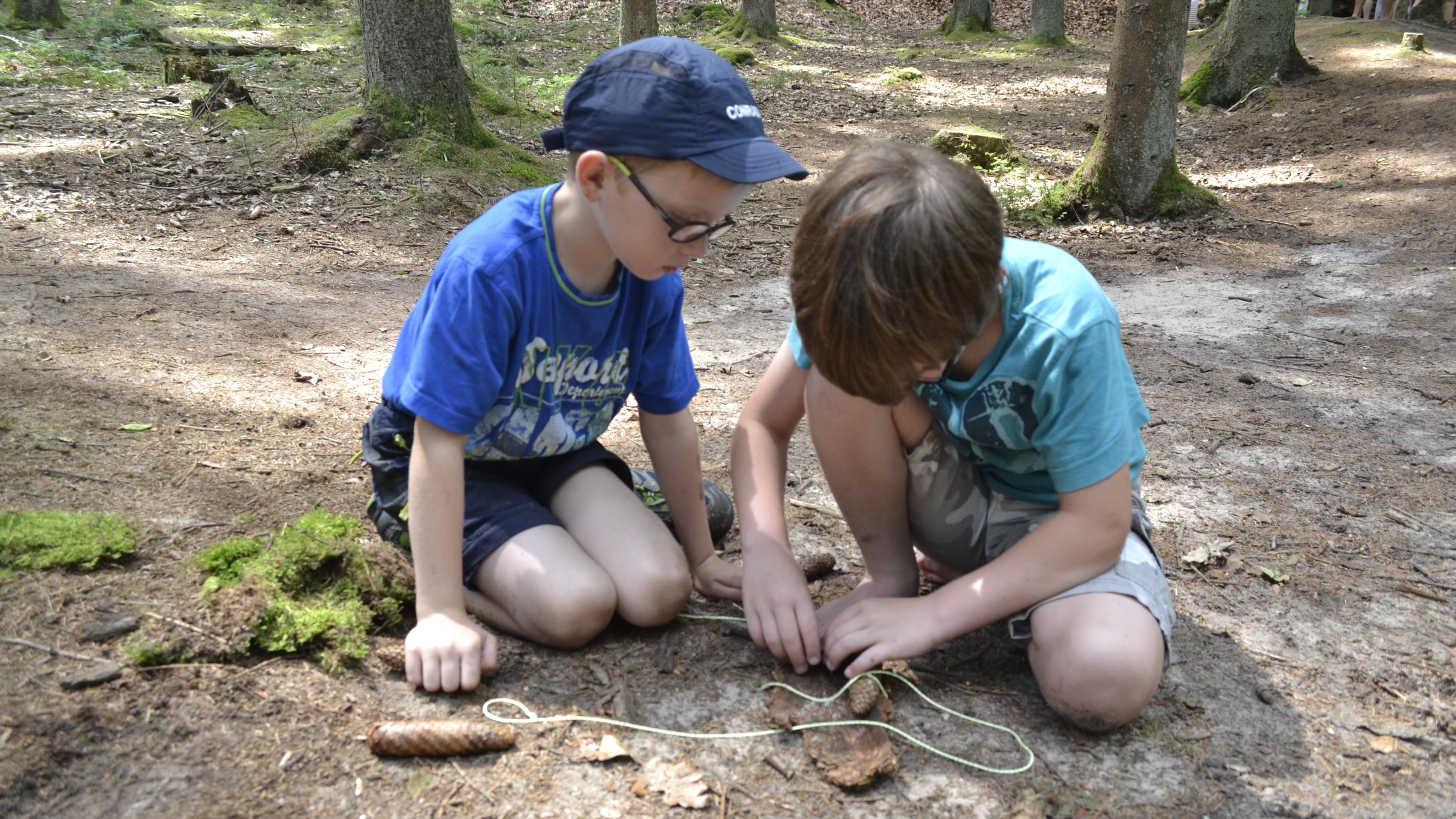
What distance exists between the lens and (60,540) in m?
2.29

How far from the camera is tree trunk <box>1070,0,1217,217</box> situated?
268 inches

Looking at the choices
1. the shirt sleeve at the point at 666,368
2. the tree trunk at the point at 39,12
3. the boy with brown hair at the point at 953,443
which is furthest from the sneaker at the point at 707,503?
the tree trunk at the point at 39,12

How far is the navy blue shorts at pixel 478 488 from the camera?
2.41 metres

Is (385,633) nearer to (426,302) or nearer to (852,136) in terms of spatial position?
(426,302)

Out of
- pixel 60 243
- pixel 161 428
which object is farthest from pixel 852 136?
pixel 161 428

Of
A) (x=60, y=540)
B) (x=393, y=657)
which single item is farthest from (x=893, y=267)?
(x=60, y=540)

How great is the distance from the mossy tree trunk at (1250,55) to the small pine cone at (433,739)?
11.2 metres

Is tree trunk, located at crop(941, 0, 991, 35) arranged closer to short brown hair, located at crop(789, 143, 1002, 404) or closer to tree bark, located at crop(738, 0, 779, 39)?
tree bark, located at crop(738, 0, 779, 39)

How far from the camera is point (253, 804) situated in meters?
1.76

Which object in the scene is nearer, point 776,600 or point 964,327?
point 964,327

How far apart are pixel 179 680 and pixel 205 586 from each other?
0.30 m

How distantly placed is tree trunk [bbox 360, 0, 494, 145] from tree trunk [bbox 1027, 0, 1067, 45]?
44.5 feet

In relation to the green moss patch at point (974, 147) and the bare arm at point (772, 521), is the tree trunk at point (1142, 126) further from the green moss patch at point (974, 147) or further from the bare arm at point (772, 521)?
the bare arm at point (772, 521)

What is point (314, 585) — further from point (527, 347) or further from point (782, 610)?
point (782, 610)
